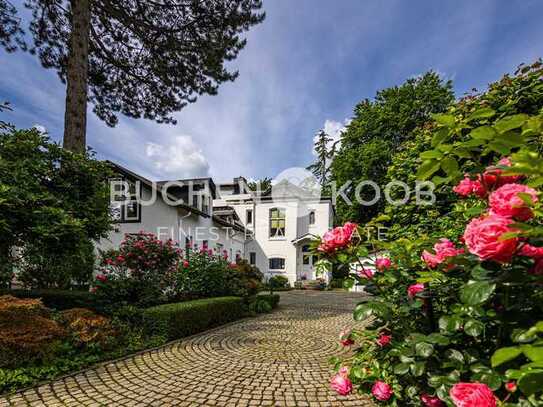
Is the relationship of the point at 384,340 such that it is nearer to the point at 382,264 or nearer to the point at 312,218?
the point at 382,264

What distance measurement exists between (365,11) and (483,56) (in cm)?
255

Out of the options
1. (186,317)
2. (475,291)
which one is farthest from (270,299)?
(475,291)

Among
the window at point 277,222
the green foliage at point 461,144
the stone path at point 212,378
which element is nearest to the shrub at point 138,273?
the stone path at point 212,378

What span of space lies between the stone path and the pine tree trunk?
646cm

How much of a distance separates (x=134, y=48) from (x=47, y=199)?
21.9ft

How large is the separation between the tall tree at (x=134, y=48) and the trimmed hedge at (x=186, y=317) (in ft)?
18.2

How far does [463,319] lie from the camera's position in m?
1.30

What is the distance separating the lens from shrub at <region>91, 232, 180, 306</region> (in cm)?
664

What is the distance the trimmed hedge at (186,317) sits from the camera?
5.59 meters

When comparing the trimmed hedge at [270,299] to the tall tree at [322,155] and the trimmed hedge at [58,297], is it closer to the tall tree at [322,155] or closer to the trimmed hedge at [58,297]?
the trimmed hedge at [58,297]

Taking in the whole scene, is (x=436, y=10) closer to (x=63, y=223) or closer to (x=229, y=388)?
(x=229, y=388)

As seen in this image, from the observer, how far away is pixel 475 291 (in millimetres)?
1037

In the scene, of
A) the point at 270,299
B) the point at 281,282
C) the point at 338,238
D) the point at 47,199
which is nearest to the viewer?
the point at 338,238

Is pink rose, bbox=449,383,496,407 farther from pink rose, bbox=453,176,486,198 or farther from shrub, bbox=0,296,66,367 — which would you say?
shrub, bbox=0,296,66,367
